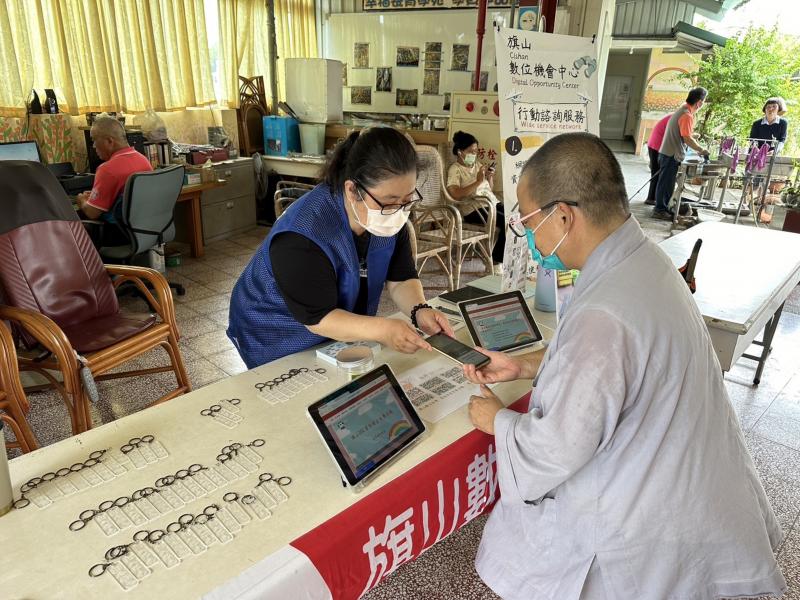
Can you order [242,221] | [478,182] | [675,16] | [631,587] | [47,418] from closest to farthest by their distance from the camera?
[631,587], [47,418], [478,182], [242,221], [675,16]

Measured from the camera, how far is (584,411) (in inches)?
35.9

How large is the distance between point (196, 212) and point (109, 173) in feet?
4.23

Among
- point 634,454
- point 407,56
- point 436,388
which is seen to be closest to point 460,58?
point 407,56

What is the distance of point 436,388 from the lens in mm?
1438

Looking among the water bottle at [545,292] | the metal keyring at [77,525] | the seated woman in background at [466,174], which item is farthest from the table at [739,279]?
the metal keyring at [77,525]

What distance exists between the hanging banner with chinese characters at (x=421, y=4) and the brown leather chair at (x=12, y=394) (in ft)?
18.3

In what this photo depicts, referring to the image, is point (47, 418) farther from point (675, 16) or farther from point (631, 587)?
point (675, 16)

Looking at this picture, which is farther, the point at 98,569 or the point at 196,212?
the point at 196,212

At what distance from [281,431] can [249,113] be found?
5.23 metres

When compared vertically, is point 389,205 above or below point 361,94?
below

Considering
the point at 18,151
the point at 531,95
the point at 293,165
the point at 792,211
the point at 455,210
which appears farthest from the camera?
the point at 293,165

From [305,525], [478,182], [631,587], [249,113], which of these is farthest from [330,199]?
[249,113]

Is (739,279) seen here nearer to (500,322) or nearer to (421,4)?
(500,322)

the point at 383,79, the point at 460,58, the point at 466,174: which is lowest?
the point at 466,174
